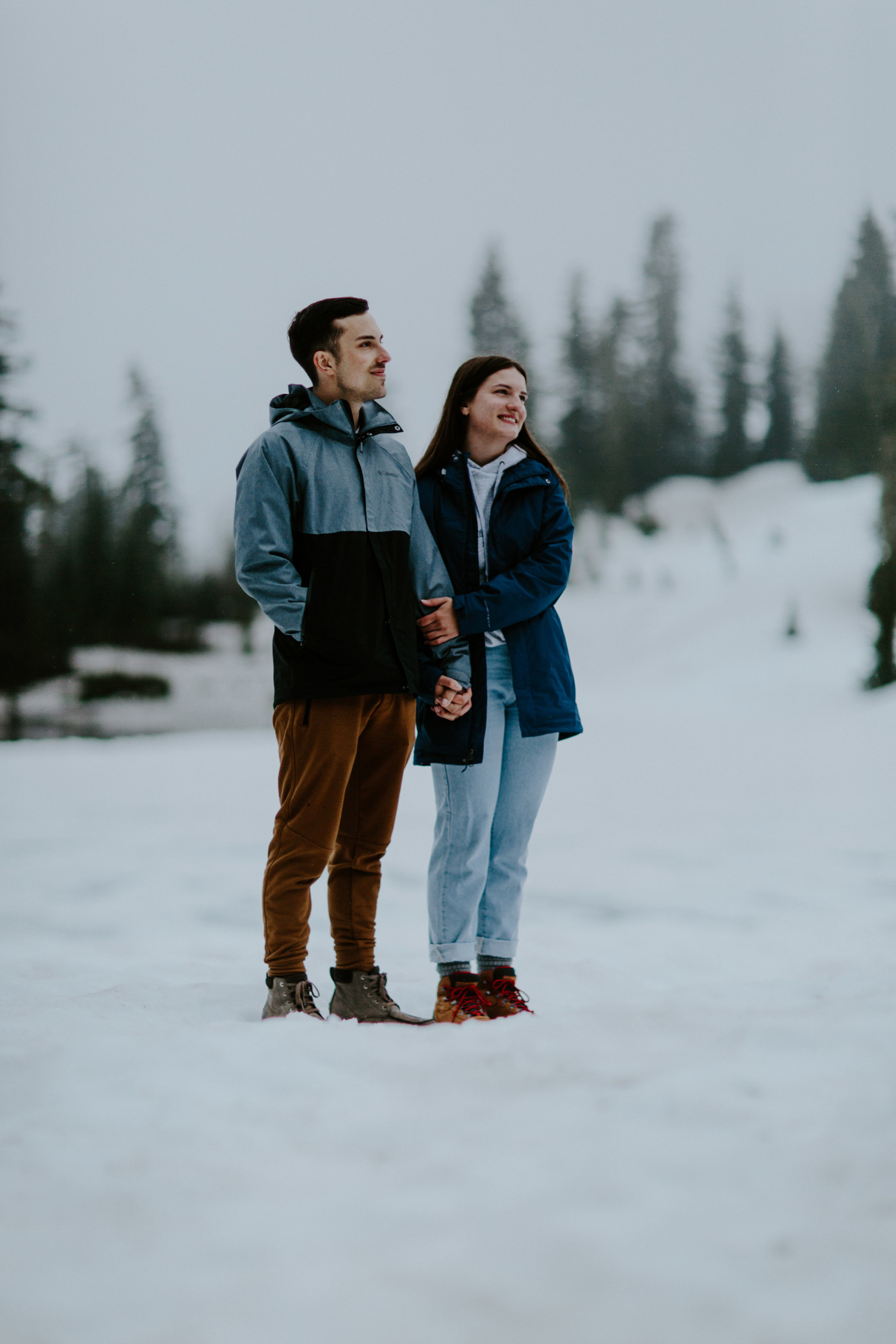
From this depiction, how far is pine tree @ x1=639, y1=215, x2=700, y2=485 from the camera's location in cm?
2900

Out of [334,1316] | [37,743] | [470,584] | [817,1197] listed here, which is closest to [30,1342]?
[334,1316]

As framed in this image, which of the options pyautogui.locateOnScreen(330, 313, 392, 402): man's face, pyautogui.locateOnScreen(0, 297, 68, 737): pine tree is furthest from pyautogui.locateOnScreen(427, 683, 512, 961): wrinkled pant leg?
pyautogui.locateOnScreen(0, 297, 68, 737): pine tree

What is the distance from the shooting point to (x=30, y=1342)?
1346 millimetres

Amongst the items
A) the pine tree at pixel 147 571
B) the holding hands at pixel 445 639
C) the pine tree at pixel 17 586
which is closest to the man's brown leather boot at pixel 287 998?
the holding hands at pixel 445 639

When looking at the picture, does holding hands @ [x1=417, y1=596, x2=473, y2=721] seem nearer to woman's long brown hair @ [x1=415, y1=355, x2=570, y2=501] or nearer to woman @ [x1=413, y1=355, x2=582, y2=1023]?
woman @ [x1=413, y1=355, x2=582, y2=1023]

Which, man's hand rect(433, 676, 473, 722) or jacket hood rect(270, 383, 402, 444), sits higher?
jacket hood rect(270, 383, 402, 444)

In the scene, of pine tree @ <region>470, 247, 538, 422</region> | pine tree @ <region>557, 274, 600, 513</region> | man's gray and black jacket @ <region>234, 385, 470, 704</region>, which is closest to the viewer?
man's gray and black jacket @ <region>234, 385, 470, 704</region>

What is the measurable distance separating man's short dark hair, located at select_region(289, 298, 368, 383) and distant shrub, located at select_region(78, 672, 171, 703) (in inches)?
632

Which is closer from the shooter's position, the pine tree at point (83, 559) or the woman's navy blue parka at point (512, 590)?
the woman's navy blue parka at point (512, 590)

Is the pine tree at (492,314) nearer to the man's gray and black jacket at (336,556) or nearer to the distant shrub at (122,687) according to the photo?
the distant shrub at (122,687)

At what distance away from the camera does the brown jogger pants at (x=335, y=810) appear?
8.59 ft

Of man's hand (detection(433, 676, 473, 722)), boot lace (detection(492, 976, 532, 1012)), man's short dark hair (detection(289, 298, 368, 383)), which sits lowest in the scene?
boot lace (detection(492, 976, 532, 1012))

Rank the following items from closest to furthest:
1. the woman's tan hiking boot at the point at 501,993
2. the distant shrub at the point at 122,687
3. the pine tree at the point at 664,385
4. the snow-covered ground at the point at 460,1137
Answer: the snow-covered ground at the point at 460,1137 → the woman's tan hiking boot at the point at 501,993 → the distant shrub at the point at 122,687 → the pine tree at the point at 664,385

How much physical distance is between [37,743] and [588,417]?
18.8 meters
